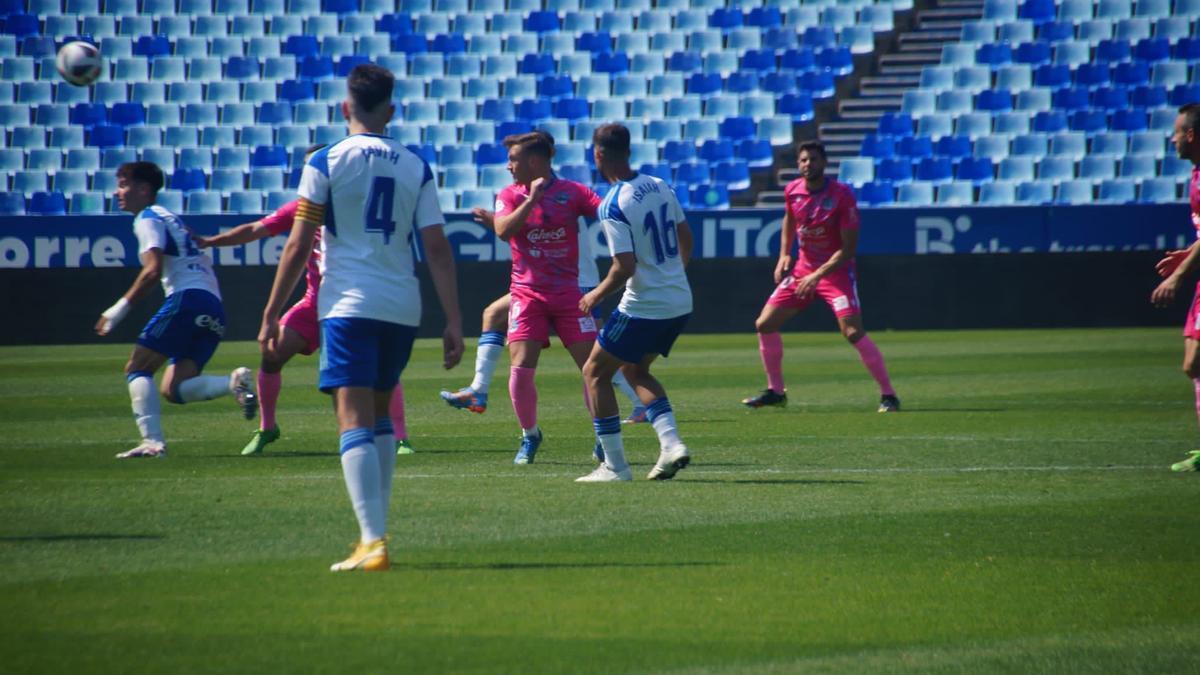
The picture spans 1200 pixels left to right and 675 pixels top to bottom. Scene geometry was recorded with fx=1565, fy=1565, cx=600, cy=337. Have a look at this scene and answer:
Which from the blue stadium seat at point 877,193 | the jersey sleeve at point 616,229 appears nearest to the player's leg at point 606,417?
the jersey sleeve at point 616,229

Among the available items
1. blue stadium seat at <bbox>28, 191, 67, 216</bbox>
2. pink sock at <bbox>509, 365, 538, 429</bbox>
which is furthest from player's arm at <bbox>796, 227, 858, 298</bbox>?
blue stadium seat at <bbox>28, 191, 67, 216</bbox>

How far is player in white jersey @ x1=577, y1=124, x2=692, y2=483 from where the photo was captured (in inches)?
330

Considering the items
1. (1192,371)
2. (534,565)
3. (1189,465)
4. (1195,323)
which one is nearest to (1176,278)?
(1195,323)

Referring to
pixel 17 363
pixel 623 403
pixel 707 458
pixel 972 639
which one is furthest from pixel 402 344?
pixel 17 363

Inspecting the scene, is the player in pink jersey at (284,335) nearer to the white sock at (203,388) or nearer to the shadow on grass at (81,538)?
the white sock at (203,388)

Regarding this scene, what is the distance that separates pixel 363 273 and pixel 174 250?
4651mm

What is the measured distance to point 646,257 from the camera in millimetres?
8586

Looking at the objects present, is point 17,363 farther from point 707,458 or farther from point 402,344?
point 402,344

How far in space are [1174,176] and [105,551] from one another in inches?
946

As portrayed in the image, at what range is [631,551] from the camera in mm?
6422

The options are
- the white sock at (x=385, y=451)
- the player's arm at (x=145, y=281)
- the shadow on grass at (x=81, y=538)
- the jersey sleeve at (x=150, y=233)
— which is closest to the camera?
the white sock at (x=385, y=451)

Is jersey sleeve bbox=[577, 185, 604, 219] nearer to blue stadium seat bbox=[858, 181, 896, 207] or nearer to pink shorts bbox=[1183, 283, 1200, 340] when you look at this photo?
pink shorts bbox=[1183, 283, 1200, 340]

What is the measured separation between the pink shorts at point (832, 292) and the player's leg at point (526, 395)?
436 centimetres

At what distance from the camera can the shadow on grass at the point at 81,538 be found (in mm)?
6625
